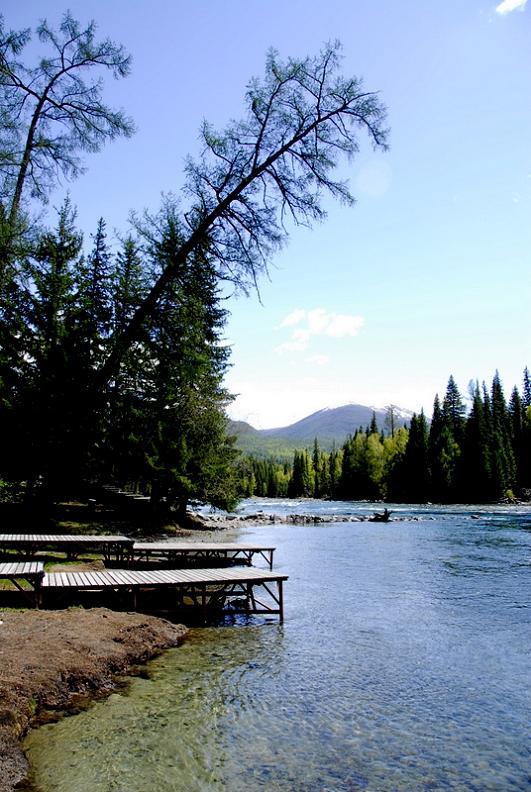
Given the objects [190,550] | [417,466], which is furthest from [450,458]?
[190,550]

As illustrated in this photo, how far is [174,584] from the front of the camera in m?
12.0

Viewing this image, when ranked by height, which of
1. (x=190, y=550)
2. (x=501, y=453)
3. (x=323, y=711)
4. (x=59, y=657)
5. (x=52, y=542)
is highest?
(x=501, y=453)

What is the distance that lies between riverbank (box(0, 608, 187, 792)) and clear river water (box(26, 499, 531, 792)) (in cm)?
34

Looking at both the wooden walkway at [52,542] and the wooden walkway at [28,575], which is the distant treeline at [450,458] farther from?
the wooden walkway at [28,575]

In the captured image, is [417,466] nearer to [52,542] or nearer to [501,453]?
[501,453]

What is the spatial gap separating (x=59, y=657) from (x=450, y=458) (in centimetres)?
8895

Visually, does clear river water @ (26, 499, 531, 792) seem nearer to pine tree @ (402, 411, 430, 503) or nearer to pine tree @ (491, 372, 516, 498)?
pine tree @ (491, 372, 516, 498)

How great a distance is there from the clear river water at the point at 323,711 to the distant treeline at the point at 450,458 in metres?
50.2

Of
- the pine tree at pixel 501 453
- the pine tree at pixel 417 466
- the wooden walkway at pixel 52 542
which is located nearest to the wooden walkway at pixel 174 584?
the wooden walkway at pixel 52 542

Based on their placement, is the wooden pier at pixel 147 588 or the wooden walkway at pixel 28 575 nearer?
the wooden walkway at pixel 28 575

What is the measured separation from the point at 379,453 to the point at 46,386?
9611 cm

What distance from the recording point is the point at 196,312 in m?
12.4

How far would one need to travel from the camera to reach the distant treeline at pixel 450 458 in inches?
3248

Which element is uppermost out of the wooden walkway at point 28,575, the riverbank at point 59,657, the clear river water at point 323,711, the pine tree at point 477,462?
the pine tree at point 477,462
